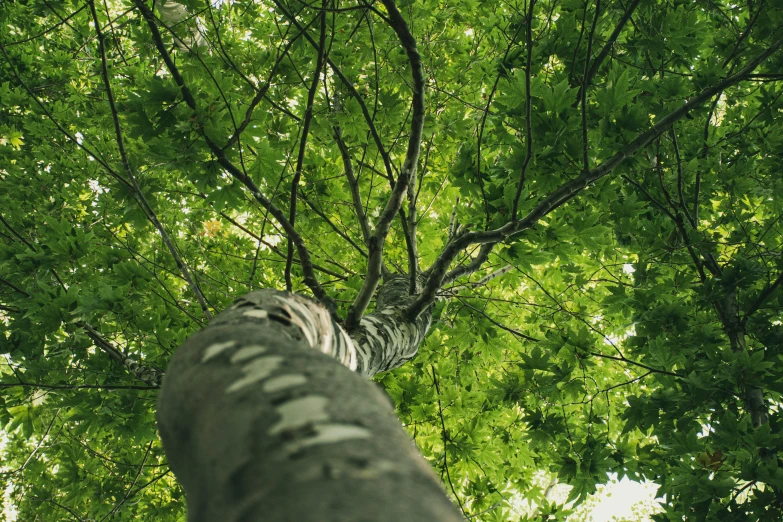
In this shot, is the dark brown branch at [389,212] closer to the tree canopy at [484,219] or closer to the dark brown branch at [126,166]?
the tree canopy at [484,219]

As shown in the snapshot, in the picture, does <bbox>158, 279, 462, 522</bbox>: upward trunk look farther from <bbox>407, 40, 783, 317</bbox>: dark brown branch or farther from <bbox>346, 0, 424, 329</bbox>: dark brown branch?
<bbox>407, 40, 783, 317</bbox>: dark brown branch

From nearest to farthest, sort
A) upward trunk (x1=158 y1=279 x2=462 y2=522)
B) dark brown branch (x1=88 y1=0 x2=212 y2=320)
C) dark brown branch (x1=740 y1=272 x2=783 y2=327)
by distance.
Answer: upward trunk (x1=158 y1=279 x2=462 y2=522)
dark brown branch (x1=88 y1=0 x2=212 y2=320)
dark brown branch (x1=740 y1=272 x2=783 y2=327)

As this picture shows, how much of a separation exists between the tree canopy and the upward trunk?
1258 mm

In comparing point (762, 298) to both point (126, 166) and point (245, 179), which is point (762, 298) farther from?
point (126, 166)

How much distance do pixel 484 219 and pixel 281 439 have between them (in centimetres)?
235

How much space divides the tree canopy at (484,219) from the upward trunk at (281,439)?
1258 millimetres

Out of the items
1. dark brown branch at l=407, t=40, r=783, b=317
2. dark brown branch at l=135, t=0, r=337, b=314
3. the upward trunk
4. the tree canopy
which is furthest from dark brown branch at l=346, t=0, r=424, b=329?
the upward trunk

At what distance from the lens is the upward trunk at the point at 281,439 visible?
0.41m

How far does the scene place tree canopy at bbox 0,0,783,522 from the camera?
2148 millimetres

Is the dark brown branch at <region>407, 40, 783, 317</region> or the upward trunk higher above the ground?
the dark brown branch at <region>407, 40, 783, 317</region>

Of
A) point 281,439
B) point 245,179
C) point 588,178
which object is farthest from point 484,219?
point 281,439

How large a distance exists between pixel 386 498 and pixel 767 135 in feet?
11.3

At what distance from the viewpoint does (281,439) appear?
19.0 inches

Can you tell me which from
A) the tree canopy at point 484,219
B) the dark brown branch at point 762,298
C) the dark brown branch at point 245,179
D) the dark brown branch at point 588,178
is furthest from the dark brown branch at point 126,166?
the dark brown branch at point 762,298
